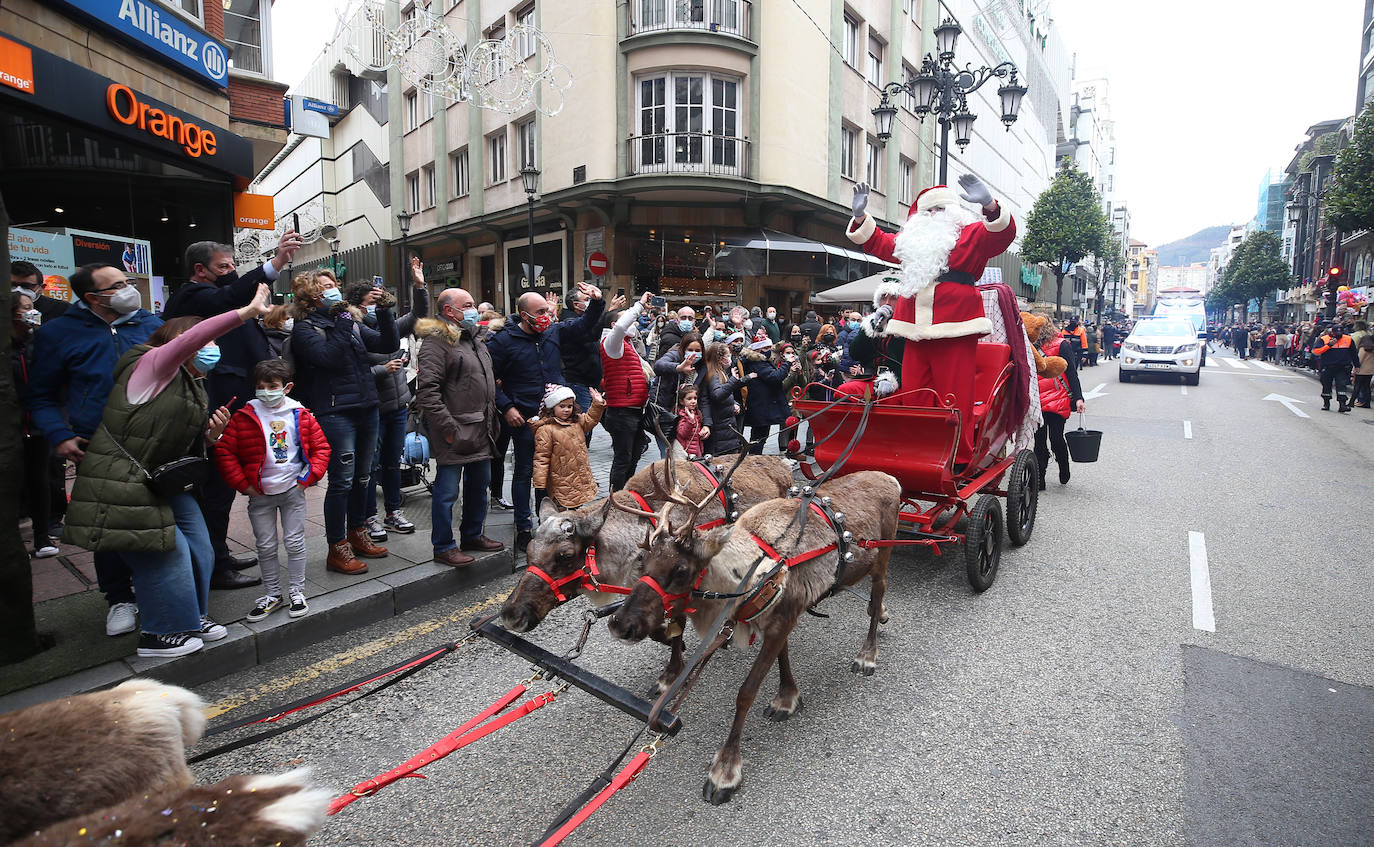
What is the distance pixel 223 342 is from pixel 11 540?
5.96 ft

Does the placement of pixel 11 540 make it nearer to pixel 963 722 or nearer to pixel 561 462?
pixel 561 462

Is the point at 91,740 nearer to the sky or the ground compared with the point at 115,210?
nearer to the ground

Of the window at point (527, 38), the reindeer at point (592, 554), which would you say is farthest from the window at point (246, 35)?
the reindeer at point (592, 554)

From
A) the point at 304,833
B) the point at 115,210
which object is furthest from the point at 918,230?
the point at 115,210

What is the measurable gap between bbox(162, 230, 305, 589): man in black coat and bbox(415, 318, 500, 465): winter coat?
1127 mm

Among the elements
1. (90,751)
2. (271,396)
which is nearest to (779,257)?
(271,396)

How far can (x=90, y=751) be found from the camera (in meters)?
1.66

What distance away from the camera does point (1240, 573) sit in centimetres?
562

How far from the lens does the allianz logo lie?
28.3 feet

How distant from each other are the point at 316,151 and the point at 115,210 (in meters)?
29.4

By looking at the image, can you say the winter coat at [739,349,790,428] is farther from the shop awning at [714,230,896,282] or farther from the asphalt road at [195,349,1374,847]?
the shop awning at [714,230,896,282]

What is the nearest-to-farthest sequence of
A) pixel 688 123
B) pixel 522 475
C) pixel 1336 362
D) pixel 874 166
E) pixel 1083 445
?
pixel 522 475 < pixel 1083 445 < pixel 1336 362 < pixel 688 123 < pixel 874 166

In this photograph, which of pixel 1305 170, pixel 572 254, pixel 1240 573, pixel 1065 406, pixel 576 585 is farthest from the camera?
pixel 1305 170

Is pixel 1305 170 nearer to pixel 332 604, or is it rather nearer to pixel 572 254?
pixel 572 254
